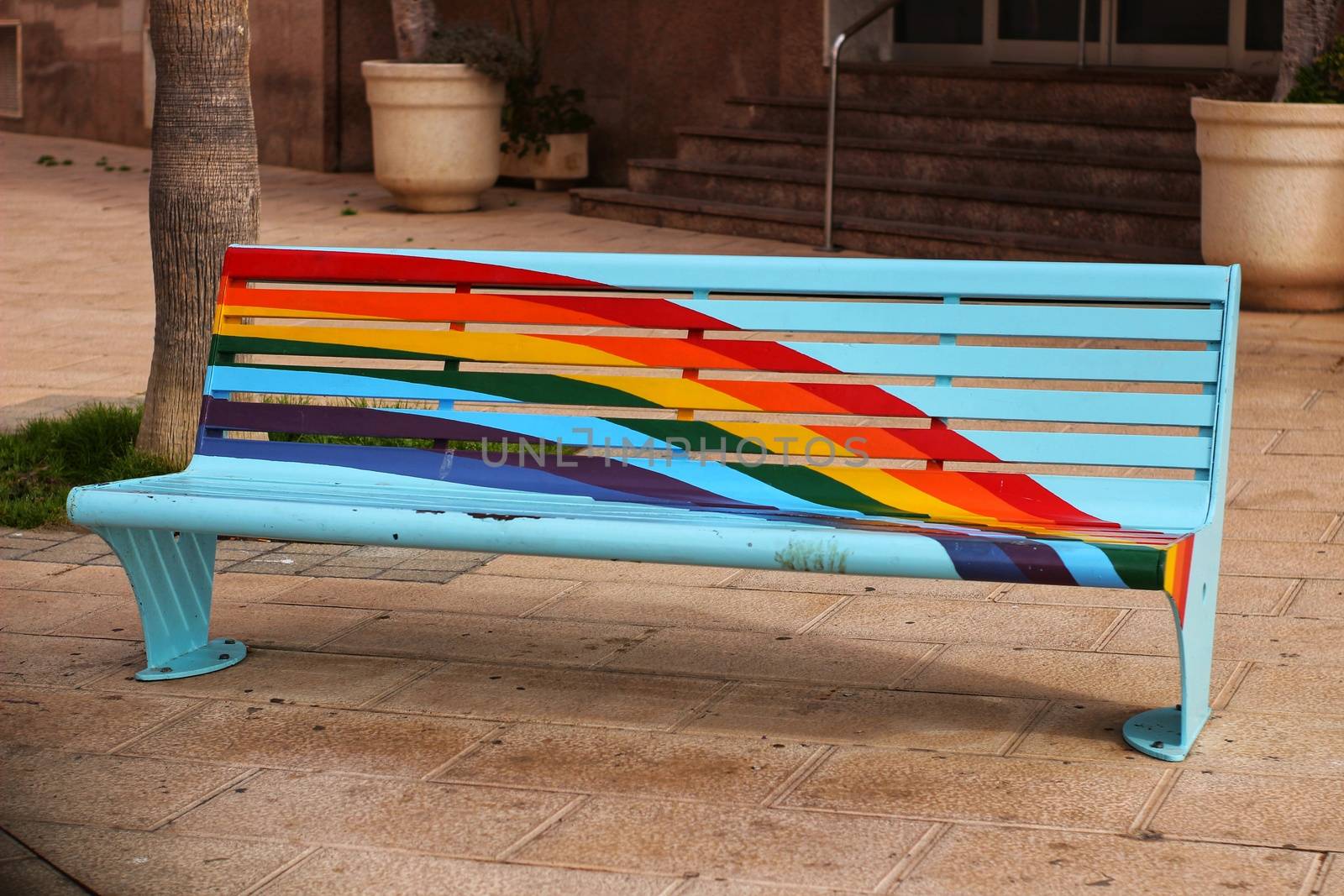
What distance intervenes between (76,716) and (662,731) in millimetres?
1235

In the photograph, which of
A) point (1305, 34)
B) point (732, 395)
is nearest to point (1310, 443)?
point (732, 395)

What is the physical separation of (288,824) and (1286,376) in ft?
16.8

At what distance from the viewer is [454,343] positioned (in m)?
4.10

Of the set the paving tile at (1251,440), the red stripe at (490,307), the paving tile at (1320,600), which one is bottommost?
the paving tile at (1320,600)

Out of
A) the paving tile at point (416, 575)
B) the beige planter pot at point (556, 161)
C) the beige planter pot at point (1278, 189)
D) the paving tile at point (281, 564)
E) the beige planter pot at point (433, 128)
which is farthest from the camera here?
the beige planter pot at point (556, 161)

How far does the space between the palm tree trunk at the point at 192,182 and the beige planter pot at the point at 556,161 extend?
335 inches

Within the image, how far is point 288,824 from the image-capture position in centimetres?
318

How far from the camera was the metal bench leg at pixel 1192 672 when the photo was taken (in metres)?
3.37

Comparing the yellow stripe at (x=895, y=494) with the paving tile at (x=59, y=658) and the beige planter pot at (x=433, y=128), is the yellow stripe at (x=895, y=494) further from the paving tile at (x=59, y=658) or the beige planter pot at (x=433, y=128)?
A: the beige planter pot at (x=433, y=128)

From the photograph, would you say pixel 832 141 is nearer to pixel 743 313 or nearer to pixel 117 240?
pixel 117 240

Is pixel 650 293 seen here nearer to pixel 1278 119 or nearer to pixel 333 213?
pixel 1278 119

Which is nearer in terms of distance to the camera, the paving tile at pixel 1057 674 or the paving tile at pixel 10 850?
the paving tile at pixel 10 850

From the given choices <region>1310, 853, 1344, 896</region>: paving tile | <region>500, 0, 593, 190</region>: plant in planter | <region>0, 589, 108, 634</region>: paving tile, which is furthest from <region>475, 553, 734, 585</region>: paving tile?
<region>500, 0, 593, 190</region>: plant in planter

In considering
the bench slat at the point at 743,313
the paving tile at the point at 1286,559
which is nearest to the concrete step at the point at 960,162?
the paving tile at the point at 1286,559
